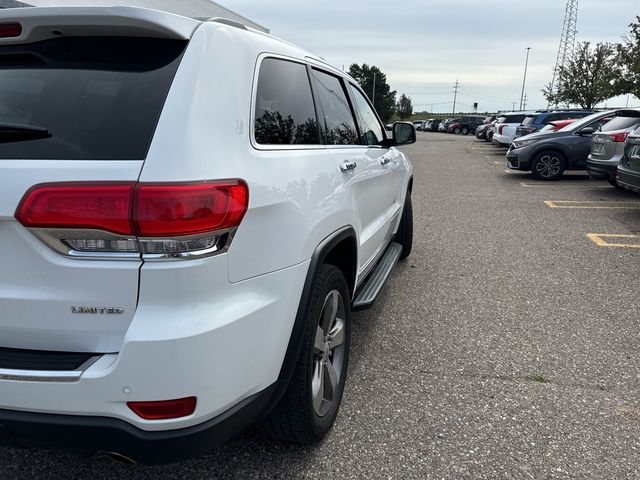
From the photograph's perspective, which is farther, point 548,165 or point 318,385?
point 548,165

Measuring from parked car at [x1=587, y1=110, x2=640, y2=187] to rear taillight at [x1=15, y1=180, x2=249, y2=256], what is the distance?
957 cm

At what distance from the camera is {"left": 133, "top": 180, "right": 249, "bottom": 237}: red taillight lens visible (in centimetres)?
155

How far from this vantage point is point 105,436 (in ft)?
5.32

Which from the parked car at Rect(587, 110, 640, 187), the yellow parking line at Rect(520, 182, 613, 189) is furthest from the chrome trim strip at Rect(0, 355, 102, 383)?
the yellow parking line at Rect(520, 182, 613, 189)

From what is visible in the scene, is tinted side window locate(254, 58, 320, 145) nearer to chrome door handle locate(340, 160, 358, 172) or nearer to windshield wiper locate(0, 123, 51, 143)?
chrome door handle locate(340, 160, 358, 172)

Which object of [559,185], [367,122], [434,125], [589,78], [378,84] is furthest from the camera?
[378,84]

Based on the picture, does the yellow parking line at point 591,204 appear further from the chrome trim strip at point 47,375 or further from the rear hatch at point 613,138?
the chrome trim strip at point 47,375

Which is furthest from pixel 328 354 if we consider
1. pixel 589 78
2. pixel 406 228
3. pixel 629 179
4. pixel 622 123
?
pixel 589 78

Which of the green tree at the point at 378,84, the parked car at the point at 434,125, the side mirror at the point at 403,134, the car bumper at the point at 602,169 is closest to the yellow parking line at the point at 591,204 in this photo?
the car bumper at the point at 602,169

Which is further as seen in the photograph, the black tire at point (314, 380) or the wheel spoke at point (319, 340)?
the wheel spoke at point (319, 340)

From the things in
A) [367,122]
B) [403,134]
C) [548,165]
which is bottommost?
[548,165]

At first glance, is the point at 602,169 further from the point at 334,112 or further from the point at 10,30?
the point at 10,30

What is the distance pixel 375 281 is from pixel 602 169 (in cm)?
797

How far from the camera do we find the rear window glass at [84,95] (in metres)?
1.61
